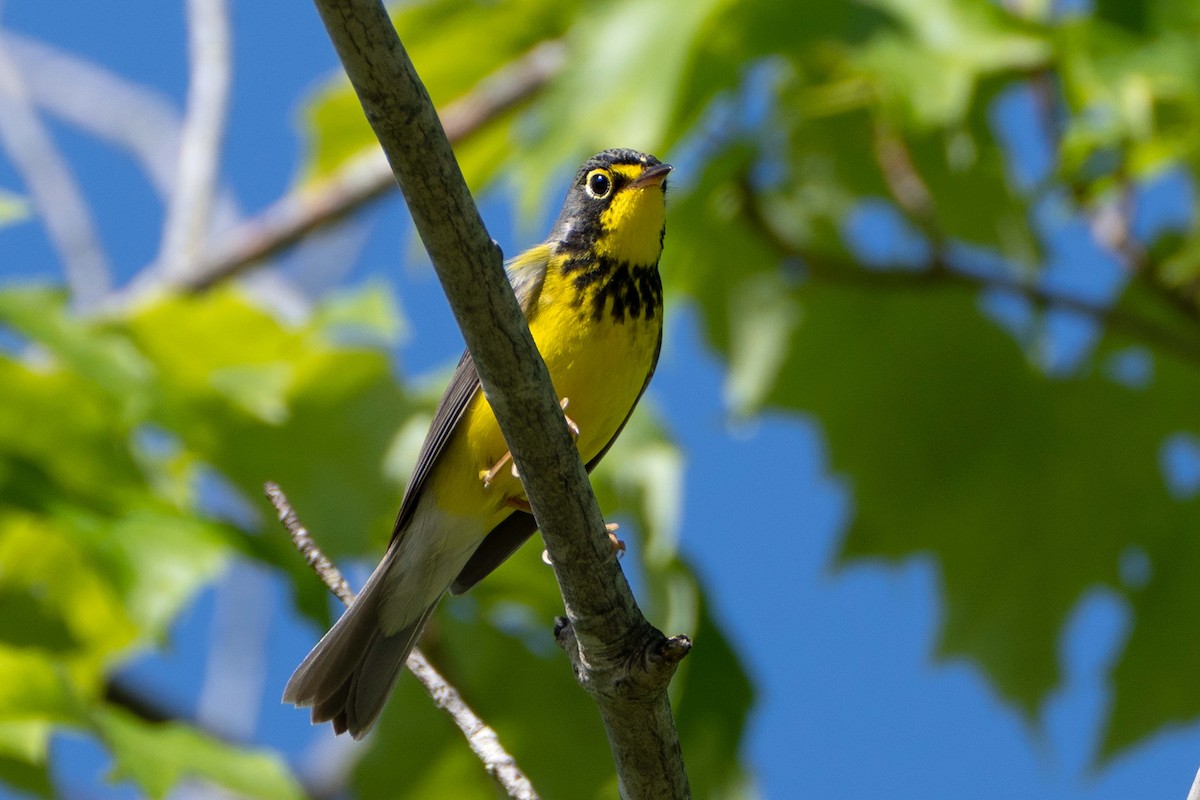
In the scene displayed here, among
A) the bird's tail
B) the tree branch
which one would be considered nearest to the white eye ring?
the bird's tail

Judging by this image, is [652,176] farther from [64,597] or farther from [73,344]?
[64,597]

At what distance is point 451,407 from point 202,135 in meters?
3.69

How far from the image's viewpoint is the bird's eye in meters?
5.70

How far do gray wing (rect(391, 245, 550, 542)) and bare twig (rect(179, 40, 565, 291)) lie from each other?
76.8 inches

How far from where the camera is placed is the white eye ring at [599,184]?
569 cm

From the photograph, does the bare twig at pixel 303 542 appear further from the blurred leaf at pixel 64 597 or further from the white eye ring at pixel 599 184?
the white eye ring at pixel 599 184

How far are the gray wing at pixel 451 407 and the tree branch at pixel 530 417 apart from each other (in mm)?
1355

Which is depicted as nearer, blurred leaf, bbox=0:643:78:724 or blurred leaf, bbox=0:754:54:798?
blurred leaf, bbox=0:643:78:724

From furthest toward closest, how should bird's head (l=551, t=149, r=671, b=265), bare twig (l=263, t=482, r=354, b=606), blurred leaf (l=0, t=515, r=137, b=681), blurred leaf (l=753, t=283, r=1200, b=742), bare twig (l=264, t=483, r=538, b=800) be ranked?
blurred leaf (l=753, t=283, r=1200, b=742) → bird's head (l=551, t=149, r=671, b=265) → blurred leaf (l=0, t=515, r=137, b=681) → bare twig (l=263, t=482, r=354, b=606) → bare twig (l=264, t=483, r=538, b=800)

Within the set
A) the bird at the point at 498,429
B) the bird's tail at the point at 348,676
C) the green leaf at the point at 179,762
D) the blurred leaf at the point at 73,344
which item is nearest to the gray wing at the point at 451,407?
the bird at the point at 498,429

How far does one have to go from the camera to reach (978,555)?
6410 millimetres

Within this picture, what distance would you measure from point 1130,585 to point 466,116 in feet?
11.6

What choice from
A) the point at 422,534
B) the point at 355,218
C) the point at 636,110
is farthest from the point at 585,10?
the point at 422,534

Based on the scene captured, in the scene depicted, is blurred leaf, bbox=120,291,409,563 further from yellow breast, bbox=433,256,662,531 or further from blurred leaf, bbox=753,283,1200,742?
blurred leaf, bbox=753,283,1200,742
